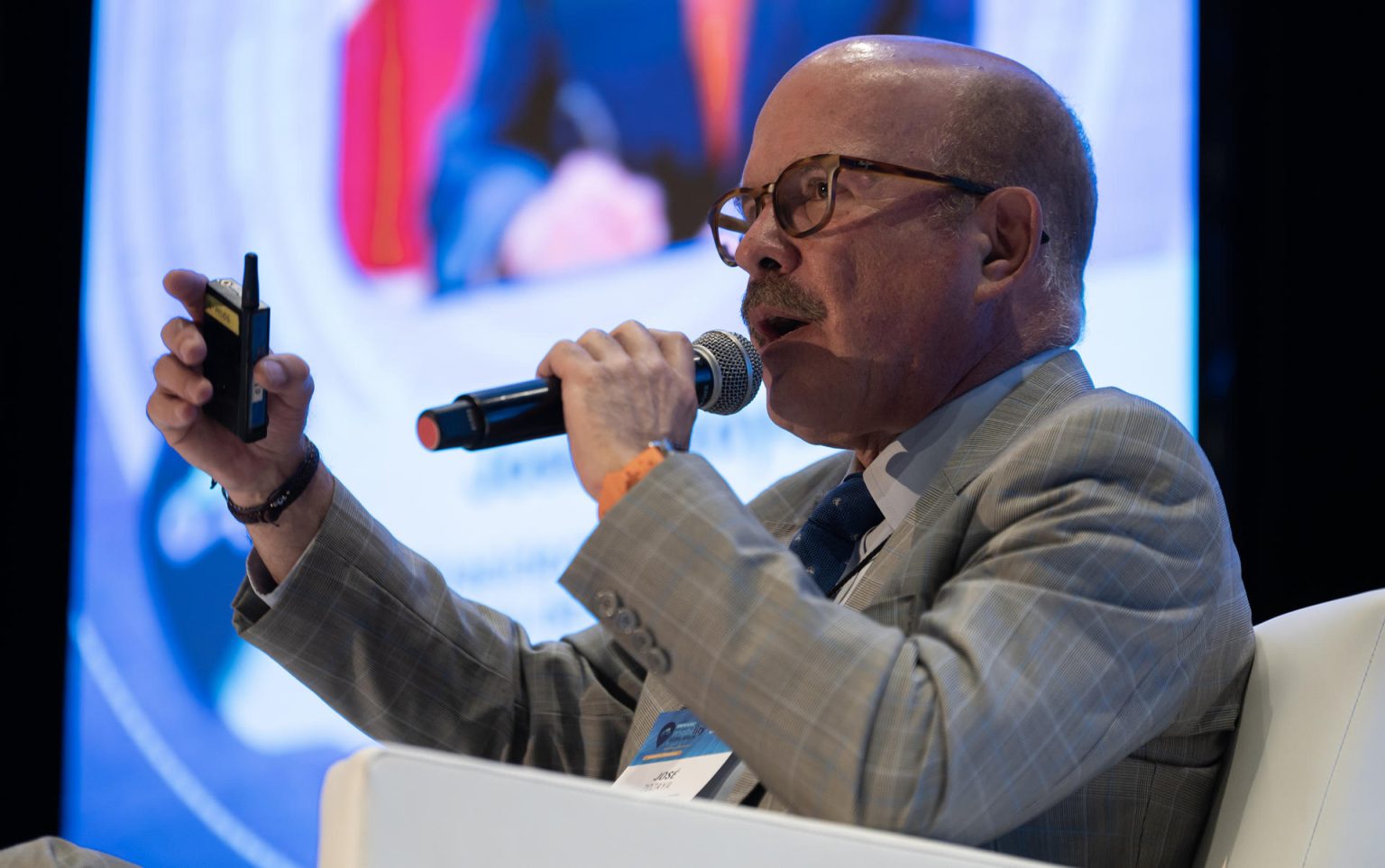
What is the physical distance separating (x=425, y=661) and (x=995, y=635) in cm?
84

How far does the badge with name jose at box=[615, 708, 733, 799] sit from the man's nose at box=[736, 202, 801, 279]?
1.75 ft

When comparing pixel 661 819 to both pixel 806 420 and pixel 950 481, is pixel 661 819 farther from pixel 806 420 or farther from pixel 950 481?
pixel 806 420

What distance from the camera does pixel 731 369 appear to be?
5.24ft

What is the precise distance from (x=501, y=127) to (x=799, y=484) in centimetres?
132

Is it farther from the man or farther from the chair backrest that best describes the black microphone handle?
the chair backrest

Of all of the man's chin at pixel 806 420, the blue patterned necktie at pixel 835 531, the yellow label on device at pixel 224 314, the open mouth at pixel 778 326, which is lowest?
the blue patterned necktie at pixel 835 531

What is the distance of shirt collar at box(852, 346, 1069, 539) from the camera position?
1.66 meters

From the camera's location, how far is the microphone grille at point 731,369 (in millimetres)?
1581

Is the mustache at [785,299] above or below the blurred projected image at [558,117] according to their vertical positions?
below

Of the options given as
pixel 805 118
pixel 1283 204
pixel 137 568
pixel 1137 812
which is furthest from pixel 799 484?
pixel 137 568

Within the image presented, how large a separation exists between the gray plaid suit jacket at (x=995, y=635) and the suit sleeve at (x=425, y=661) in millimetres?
493

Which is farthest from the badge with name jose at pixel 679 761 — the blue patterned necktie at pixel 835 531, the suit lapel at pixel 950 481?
the blue patterned necktie at pixel 835 531

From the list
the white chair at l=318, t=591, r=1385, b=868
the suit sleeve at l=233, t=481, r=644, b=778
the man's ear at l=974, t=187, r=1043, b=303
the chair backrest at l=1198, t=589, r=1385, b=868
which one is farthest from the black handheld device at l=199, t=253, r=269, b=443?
the chair backrest at l=1198, t=589, r=1385, b=868

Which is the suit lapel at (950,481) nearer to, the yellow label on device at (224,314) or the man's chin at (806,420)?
the man's chin at (806,420)
